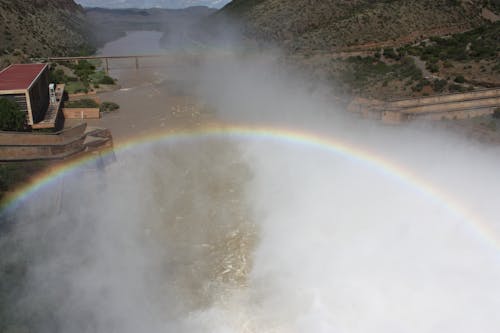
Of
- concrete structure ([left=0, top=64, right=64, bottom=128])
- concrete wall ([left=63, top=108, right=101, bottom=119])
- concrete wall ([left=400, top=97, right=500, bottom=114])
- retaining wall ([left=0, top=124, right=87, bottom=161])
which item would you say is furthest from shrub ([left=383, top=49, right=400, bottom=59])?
retaining wall ([left=0, top=124, right=87, bottom=161])

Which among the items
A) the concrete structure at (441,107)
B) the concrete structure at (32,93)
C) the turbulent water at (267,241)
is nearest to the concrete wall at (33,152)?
the turbulent water at (267,241)

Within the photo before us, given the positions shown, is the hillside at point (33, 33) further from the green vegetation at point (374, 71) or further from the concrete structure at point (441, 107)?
the concrete structure at point (441, 107)

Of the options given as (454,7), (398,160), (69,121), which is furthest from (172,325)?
(454,7)

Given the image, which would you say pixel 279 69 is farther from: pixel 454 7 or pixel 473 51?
pixel 454 7

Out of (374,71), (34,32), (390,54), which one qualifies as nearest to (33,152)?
(374,71)

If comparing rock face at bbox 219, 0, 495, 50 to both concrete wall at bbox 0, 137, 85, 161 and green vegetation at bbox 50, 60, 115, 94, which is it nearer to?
green vegetation at bbox 50, 60, 115, 94
